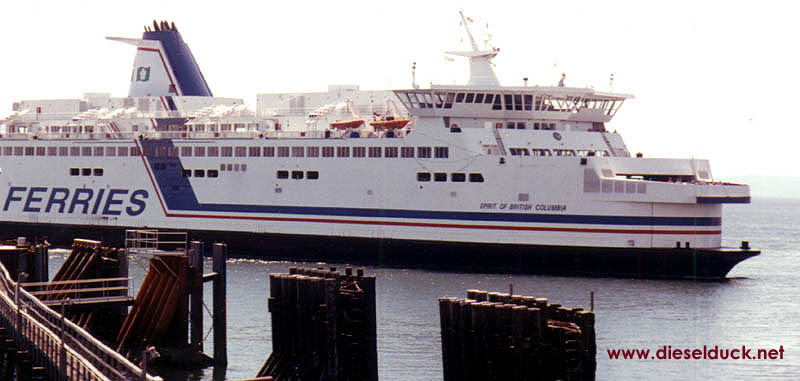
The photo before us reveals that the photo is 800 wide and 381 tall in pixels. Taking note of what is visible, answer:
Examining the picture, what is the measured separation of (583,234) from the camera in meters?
38.8

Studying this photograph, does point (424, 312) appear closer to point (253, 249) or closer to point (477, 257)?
point (477, 257)

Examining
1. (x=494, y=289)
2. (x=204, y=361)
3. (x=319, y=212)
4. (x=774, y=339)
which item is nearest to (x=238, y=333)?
(x=204, y=361)

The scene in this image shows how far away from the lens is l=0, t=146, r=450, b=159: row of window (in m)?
41.8

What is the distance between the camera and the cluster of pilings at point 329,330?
67.4 feet

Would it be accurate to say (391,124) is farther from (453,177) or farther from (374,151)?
(453,177)

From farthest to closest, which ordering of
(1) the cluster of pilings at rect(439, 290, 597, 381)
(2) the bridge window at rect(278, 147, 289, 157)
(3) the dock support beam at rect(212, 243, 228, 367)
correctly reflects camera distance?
1. (2) the bridge window at rect(278, 147, 289, 157)
2. (3) the dock support beam at rect(212, 243, 228, 367)
3. (1) the cluster of pilings at rect(439, 290, 597, 381)

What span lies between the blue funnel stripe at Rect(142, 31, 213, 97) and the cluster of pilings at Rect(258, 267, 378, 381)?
33676 millimetres

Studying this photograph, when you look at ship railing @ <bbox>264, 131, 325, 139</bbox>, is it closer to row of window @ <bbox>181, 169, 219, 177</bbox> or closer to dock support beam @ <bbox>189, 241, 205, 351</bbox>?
row of window @ <bbox>181, 169, 219, 177</bbox>

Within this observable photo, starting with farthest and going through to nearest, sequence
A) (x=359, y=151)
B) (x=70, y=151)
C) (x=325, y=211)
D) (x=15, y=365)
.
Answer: (x=70, y=151) < (x=325, y=211) < (x=359, y=151) < (x=15, y=365)

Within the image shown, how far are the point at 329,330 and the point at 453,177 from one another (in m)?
20.9

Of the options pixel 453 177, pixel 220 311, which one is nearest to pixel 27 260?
pixel 220 311

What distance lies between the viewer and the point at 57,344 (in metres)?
16.8

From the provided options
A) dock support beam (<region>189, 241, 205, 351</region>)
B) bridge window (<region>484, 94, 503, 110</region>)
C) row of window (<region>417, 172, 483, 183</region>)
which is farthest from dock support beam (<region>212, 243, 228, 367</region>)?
bridge window (<region>484, 94, 503, 110</region>)

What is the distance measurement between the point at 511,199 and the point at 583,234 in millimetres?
2698
